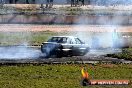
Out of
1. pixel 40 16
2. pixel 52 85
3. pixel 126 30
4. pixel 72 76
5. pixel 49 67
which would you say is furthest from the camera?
pixel 40 16

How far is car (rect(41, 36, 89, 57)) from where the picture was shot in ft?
83.3

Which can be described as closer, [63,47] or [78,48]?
[63,47]

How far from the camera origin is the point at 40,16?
203 ft

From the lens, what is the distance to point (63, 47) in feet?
83.9

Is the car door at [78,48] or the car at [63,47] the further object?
the car door at [78,48]

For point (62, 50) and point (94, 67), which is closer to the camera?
point (94, 67)

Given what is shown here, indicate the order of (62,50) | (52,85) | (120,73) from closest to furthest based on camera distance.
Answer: (52,85) < (120,73) < (62,50)

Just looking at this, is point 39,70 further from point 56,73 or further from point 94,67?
point 94,67

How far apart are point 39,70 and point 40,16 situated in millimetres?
44610

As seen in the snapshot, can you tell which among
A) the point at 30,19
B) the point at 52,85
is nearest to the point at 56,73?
the point at 52,85

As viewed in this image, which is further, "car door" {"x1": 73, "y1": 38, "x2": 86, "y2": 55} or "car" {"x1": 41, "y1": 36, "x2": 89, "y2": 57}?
"car door" {"x1": 73, "y1": 38, "x2": 86, "y2": 55}

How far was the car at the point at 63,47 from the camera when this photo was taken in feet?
83.3

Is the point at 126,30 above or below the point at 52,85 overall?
below

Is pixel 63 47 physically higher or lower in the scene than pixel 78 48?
higher
